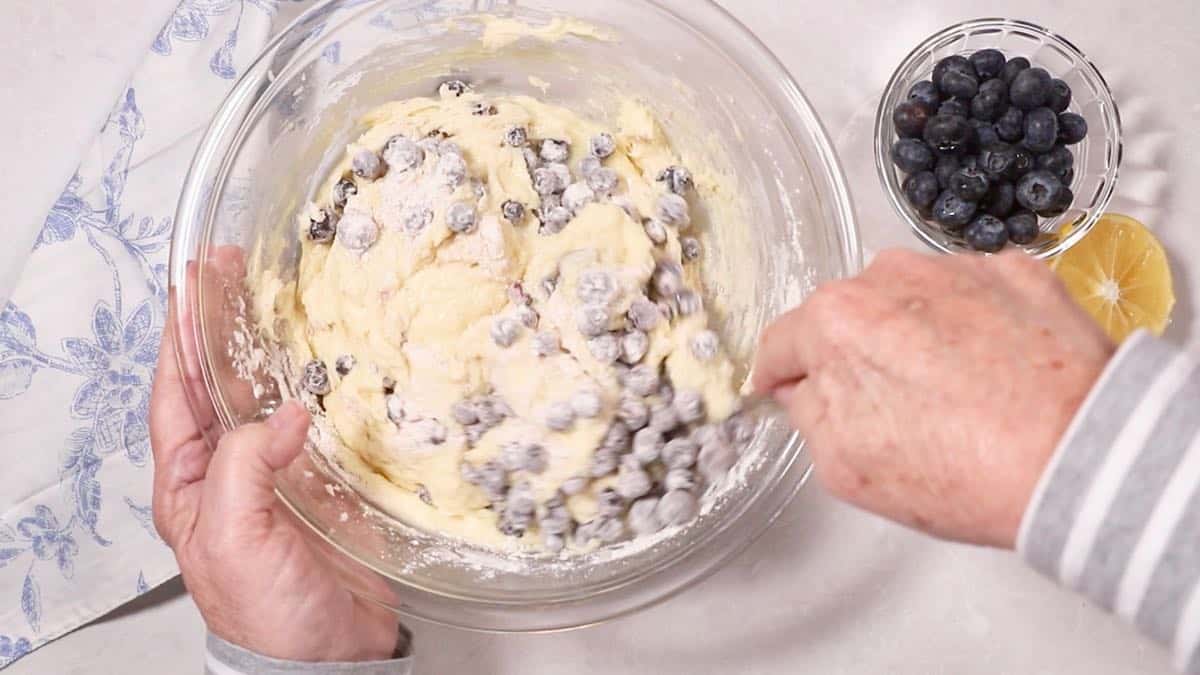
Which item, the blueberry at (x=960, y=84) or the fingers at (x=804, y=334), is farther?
the blueberry at (x=960, y=84)

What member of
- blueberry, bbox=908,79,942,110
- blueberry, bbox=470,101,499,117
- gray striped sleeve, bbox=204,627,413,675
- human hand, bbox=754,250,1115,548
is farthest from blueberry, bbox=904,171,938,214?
gray striped sleeve, bbox=204,627,413,675

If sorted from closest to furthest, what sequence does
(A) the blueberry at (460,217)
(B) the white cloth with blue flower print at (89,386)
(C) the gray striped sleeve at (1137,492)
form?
1. (C) the gray striped sleeve at (1137,492)
2. (A) the blueberry at (460,217)
3. (B) the white cloth with blue flower print at (89,386)

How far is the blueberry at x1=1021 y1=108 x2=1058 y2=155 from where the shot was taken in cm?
131

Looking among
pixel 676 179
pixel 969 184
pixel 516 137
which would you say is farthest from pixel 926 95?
pixel 516 137

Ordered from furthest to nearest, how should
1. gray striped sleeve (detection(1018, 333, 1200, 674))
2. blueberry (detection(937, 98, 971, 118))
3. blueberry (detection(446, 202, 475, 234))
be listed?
blueberry (detection(937, 98, 971, 118)) → blueberry (detection(446, 202, 475, 234)) → gray striped sleeve (detection(1018, 333, 1200, 674))

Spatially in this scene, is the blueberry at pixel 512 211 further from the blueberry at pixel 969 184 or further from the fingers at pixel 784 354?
the blueberry at pixel 969 184

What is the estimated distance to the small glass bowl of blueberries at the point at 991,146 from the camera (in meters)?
1.32

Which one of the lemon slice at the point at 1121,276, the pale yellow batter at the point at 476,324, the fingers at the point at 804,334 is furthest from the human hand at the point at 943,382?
the lemon slice at the point at 1121,276

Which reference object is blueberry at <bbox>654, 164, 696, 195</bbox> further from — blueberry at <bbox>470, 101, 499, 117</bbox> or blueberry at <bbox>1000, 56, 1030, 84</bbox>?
blueberry at <bbox>470, 101, 499, 117</bbox>

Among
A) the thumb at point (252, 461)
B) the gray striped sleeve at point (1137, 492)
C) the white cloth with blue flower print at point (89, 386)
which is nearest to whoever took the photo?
the gray striped sleeve at point (1137, 492)

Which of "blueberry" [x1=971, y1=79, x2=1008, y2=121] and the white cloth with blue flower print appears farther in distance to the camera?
the white cloth with blue flower print

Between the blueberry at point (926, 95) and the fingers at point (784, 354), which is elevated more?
the blueberry at point (926, 95)

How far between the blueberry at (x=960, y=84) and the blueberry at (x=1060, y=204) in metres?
0.19

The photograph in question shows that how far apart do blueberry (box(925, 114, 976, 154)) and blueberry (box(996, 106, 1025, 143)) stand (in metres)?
0.04
